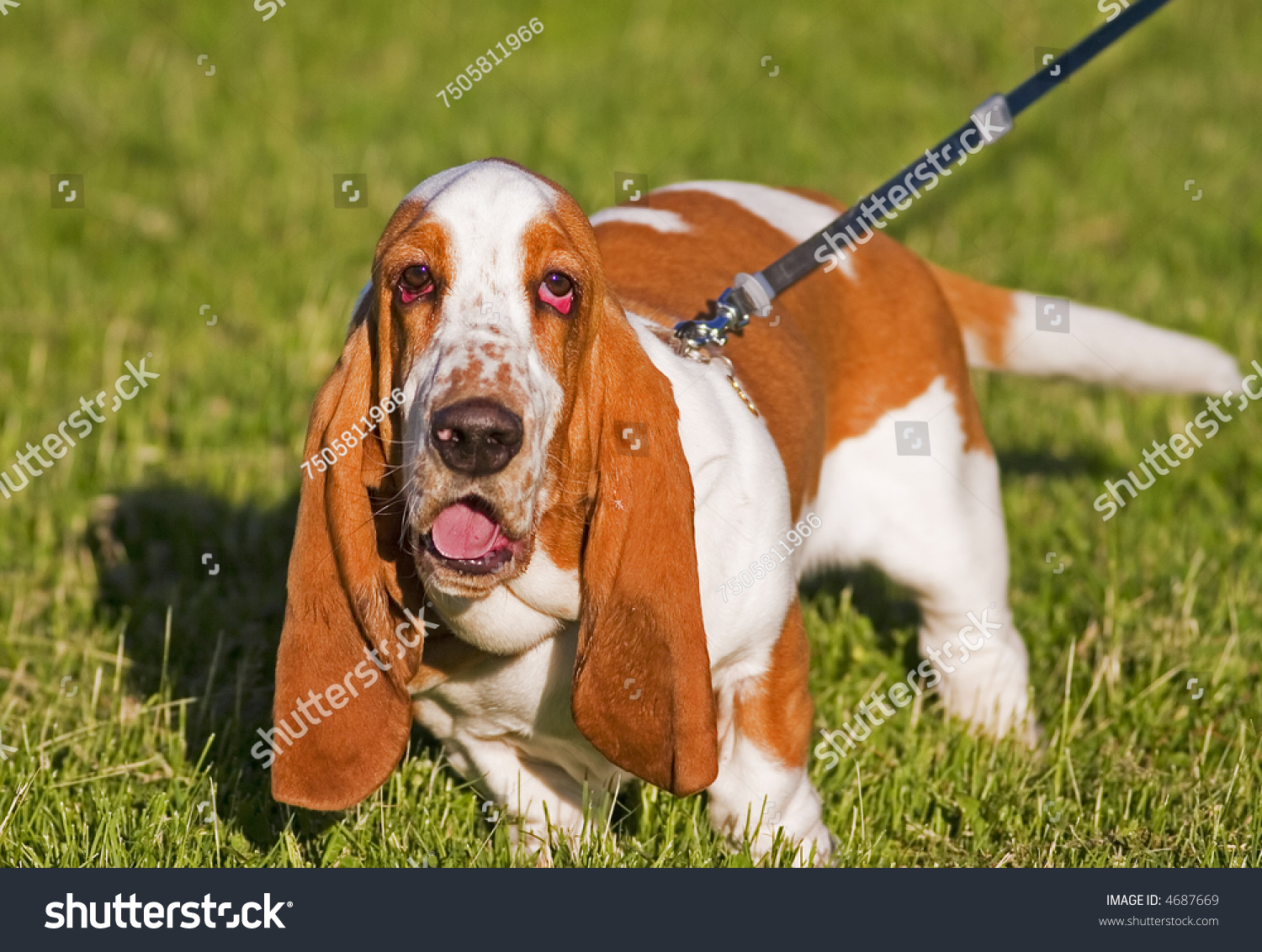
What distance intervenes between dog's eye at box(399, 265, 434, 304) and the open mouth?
0.39 m

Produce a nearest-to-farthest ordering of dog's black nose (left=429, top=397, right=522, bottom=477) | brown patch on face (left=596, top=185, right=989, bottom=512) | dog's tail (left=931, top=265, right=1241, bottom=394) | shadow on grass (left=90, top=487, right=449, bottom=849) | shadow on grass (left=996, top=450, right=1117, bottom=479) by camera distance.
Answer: dog's black nose (left=429, top=397, right=522, bottom=477), brown patch on face (left=596, top=185, right=989, bottom=512), shadow on grass (left=90, top=487, right=449, bottom=849), dog's tail (left=931, top=265, right=1241, bottom=394), shadow on grass (left=996, top=450, right=1117, bottom=479)

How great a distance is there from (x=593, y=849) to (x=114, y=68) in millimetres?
7099

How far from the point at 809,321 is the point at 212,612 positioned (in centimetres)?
192

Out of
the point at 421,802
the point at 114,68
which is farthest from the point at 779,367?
the point at 114,68

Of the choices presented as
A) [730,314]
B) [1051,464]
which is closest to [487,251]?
[730,314]

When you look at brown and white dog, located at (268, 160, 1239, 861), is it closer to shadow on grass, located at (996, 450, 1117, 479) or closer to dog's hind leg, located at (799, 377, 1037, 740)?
dog's hind leg, located at (799, 377, 1037, 740)

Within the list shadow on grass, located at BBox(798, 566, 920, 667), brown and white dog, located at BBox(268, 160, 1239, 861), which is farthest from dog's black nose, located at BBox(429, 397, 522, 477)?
shadow on grass, located at BBox(798, 566, 920, 667)

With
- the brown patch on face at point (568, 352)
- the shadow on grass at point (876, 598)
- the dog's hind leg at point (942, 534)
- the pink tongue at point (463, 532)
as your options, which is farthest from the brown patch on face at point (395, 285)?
the shadow on grass at point (876, 598)

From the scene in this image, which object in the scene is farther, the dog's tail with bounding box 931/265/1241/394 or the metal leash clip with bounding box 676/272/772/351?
the dog's tail with bounding box 931/265/1241/394

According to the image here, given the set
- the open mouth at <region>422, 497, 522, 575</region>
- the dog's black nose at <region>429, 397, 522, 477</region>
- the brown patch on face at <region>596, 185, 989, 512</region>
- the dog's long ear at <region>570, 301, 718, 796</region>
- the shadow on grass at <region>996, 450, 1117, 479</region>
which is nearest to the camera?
the dog's black nose at <region>429, 397, 522, 477</region>

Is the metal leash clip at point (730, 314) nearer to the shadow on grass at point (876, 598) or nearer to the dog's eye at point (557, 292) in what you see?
the dog's eye at point (557, 292)

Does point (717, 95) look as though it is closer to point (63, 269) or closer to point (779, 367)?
point (63, 269)

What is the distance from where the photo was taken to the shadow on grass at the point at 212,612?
3.81 m

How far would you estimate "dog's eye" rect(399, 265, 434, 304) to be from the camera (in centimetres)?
281
